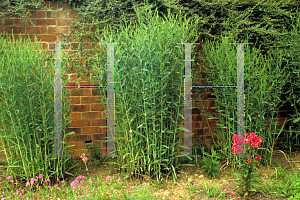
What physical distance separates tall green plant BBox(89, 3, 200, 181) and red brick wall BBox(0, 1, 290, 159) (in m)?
0.92

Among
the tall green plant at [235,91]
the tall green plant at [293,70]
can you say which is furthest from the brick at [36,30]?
the tall green plant at [293,70]

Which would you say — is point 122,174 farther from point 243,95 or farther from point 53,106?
point 243,95

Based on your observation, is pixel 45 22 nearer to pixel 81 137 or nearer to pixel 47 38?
pixel 47 38

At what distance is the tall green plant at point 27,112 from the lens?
9.84ft

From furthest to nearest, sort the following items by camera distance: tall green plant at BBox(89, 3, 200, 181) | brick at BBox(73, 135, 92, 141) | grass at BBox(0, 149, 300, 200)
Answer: brick at BBox(73, 135, 92, 141) → tall green plant at BBox(89, 3, 200, 181) → grass at BBox(0, 149, 300, 200)

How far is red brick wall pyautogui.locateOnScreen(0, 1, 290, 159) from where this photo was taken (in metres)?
4.09

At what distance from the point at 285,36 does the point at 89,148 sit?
12.1 ft

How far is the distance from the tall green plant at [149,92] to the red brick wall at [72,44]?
0.92 meters

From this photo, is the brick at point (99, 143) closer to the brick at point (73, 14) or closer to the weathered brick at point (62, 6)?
the brick at point (73, 14)

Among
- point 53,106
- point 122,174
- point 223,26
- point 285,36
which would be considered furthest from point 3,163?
point 285,36

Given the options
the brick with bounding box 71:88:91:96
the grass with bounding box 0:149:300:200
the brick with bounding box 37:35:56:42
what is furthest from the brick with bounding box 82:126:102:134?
the brick with bounding box 37:35:56:42

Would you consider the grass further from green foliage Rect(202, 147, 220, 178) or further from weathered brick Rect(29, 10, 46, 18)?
weathered brick Rect(29, 10, 46, 18)

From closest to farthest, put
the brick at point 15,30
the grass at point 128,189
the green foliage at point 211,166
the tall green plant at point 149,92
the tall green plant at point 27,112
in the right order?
1. the grass at point 128,189
2. the tall green plant at point 27,112
3. the tall green plant at point 149,92
4. the green foliage at point 211,166
5. the brick at point 15,30

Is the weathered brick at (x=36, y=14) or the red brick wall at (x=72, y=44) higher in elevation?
the weathered brick at (x=36, y=14)
